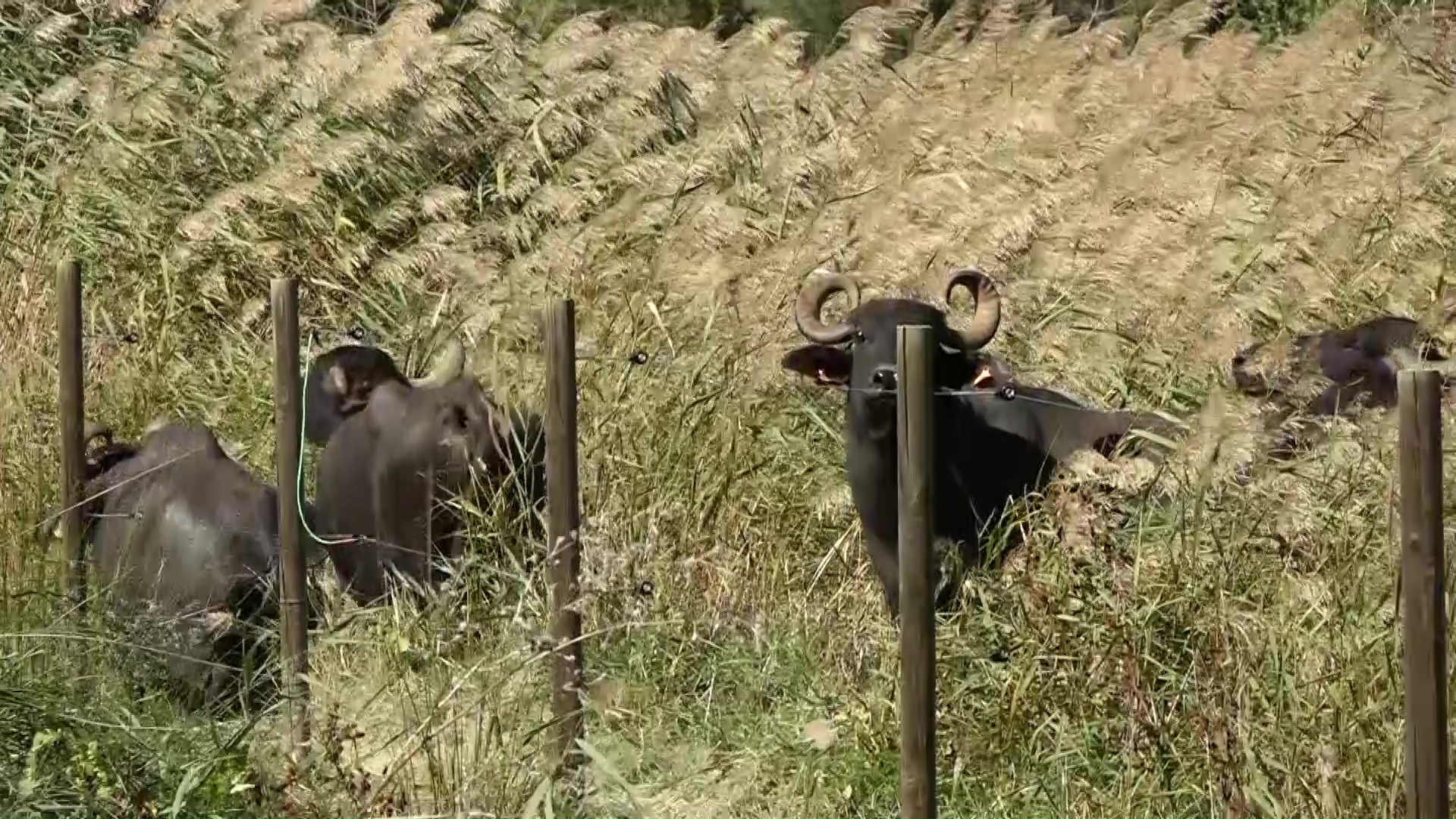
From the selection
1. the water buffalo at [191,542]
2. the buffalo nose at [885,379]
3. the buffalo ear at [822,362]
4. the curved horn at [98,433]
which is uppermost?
the buffalo ear at [822,362]

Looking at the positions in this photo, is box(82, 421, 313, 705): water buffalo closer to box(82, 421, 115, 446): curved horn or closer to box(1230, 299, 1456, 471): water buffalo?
box(82, 421, 115, 446): curved horn

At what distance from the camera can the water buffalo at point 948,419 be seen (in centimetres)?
683

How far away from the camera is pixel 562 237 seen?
873cm

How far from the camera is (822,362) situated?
714 cm

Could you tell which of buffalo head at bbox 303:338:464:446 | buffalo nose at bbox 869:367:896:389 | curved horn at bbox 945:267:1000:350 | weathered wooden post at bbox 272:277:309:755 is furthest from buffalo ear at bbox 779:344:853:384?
weathered wooden post at bbox 272:277:309:755

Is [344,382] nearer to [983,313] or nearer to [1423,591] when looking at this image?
[983,313]

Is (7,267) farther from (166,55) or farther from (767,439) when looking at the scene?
(767,439)

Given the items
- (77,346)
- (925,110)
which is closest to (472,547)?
(77,346)

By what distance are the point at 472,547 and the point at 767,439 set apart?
1643mm

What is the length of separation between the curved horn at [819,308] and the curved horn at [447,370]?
44.5 inches

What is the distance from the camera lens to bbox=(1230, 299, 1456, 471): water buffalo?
17.9ft

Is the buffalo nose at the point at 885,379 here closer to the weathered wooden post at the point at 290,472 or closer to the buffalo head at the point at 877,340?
the buffalo head at the point at 877,340

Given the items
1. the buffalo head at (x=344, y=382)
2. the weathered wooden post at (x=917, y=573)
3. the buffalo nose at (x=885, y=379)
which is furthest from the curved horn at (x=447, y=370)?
the weathered wooden post at (x=917, y=573)

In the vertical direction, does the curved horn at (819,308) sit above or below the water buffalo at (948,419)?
above
